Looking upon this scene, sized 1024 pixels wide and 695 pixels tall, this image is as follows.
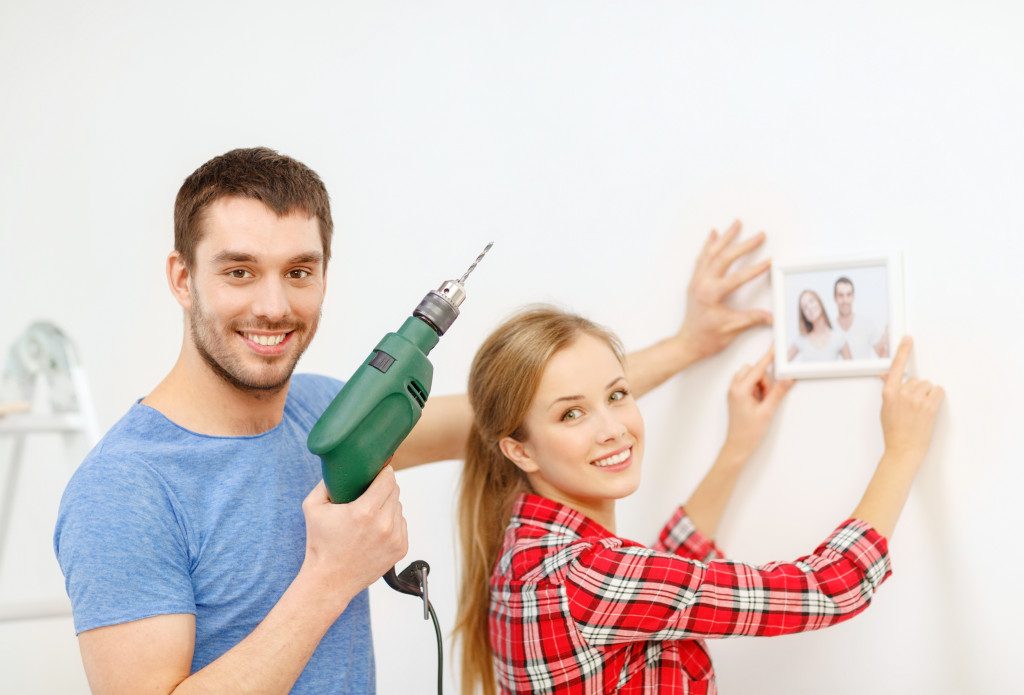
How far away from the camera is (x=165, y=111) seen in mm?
2207

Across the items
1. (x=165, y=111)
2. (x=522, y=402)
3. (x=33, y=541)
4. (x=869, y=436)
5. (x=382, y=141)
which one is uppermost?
(x=165, y=111)

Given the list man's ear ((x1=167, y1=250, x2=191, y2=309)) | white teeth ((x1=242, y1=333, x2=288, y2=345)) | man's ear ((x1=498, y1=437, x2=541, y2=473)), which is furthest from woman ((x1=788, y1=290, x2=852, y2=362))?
man's ear ((x1=167, y1=250, x2=191, y2=309))

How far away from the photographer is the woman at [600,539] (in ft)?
4.11

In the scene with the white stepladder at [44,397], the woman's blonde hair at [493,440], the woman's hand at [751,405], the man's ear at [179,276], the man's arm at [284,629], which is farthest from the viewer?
the white stepladder at [44,397]

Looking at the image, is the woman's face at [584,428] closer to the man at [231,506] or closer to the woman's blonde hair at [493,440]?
the woman's blonde hair at [493,440]

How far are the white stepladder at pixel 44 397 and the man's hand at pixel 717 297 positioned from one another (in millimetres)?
1420

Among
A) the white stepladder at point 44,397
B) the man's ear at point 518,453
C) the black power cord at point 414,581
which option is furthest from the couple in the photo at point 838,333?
the white stepladder at point 44,397

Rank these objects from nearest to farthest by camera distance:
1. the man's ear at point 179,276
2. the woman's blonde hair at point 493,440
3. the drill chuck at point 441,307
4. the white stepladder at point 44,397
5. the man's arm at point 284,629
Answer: the man's arm at point 284,629 < the drill chuck at point 441,307 < the man's ear at point 179,276 < the woman's blonde hair at point 493,440 < the white stepladder at point 44,397

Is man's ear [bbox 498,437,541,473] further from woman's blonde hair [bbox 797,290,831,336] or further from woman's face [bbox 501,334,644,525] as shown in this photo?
woman's blonde hair [bbox 797,290,831,336]

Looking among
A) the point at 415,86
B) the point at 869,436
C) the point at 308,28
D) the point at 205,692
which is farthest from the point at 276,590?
the point at 308,28

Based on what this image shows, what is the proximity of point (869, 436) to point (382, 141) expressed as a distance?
117cm

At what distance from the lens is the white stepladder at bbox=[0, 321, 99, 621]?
2.09 metres

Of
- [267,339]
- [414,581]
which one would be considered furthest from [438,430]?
[267,339]

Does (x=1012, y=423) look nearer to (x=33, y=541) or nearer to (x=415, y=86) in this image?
(x=415, y=86)
